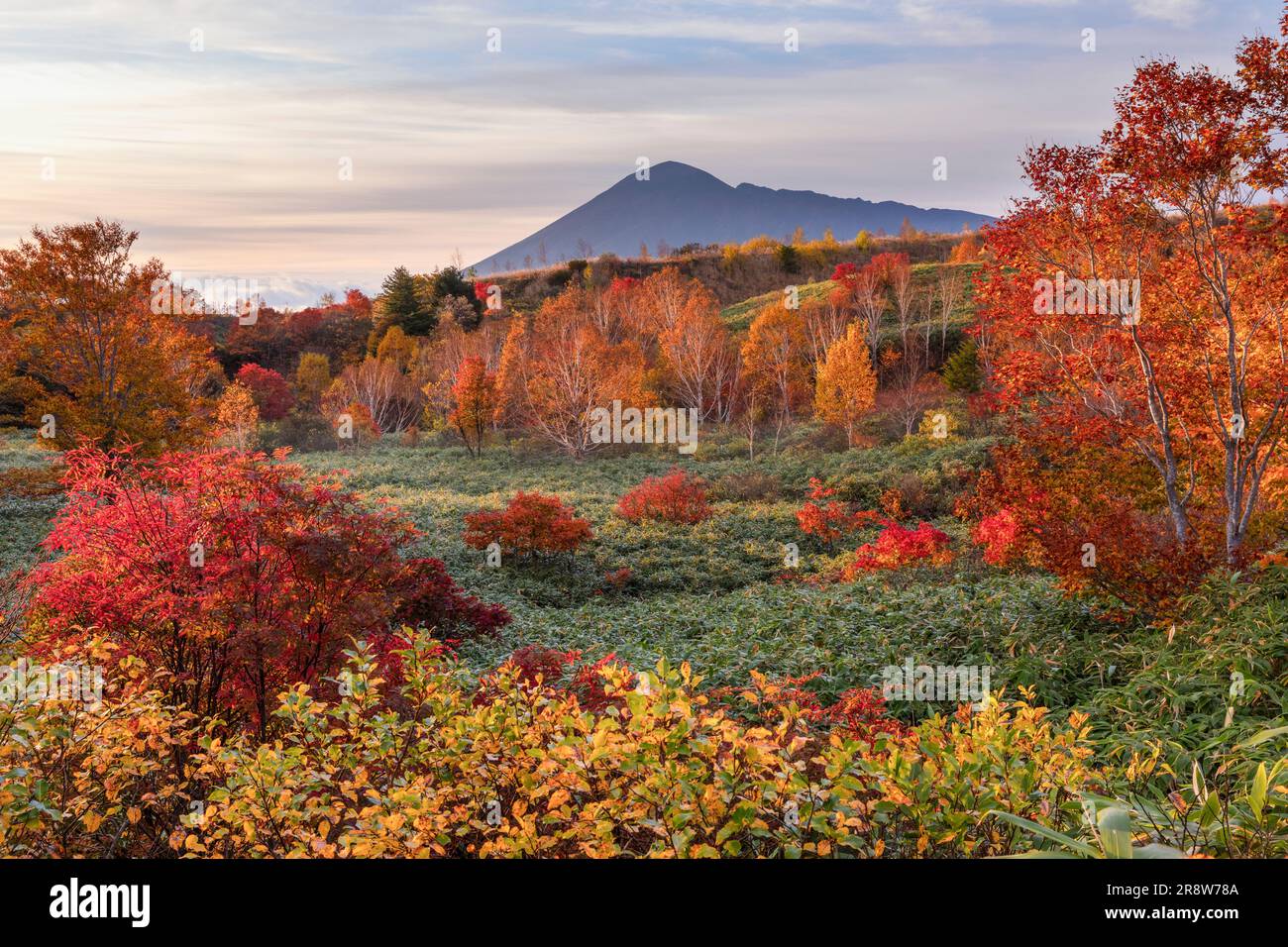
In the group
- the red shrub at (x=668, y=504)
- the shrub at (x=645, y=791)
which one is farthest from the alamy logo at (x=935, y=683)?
the red shrub at (x=668, y=504)

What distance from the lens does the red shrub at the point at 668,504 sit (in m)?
19.8

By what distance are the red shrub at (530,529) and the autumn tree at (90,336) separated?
10.1 meters

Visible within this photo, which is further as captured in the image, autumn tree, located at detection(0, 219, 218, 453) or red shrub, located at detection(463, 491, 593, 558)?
autumn tree, located at detection(0, 219, 218, 453)

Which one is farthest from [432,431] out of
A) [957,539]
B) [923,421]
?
[957,539]

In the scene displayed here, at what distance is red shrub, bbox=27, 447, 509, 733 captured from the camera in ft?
19.2

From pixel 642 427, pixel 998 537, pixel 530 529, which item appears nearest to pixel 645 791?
pixel 998 537

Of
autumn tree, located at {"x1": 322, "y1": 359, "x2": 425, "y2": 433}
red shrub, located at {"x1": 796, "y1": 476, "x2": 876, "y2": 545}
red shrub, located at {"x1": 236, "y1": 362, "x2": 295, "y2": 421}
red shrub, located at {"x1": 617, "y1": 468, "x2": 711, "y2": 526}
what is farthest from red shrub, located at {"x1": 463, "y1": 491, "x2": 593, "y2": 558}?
red shrub, located at {"x1": 236, "y1": 362, "x2": 295, "y2": 421}

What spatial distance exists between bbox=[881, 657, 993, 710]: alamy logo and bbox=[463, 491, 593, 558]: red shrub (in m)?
8.79

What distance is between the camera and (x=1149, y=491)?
10.8 m

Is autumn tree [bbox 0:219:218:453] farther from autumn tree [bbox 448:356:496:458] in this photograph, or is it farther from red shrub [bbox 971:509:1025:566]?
red shrub [bbox 971:509:1025:566]
